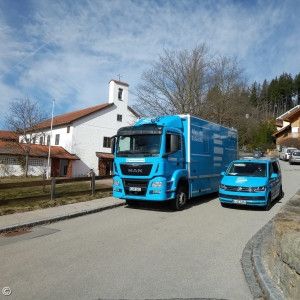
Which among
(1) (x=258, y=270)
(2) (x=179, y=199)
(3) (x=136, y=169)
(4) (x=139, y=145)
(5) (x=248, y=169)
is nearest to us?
(1) (x=258, y=270)

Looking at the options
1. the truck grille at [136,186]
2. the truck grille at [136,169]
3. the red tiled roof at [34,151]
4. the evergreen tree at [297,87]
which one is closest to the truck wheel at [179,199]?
the truck grille at [136,186]

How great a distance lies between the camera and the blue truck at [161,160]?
941cm

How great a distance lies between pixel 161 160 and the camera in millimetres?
9289

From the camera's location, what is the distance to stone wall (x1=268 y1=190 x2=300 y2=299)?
125 inches

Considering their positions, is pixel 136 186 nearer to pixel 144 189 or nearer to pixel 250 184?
pixel 144 189

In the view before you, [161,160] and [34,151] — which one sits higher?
[34,151]

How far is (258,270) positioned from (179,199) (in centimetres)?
586

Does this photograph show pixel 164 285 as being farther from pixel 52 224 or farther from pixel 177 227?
pixel 52 224

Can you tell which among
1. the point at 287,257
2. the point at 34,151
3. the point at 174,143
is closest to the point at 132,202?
the point at 174,143

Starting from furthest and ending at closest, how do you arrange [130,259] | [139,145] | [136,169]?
[139,145], [136,169], [130,259]

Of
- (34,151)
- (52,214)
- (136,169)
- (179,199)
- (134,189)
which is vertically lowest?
(52,214)

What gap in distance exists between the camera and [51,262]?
16.1 feet

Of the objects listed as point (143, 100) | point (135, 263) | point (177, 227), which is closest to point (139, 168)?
point (177, 227)

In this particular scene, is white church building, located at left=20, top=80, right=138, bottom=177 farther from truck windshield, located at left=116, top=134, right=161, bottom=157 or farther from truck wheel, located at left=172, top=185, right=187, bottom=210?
truck wheel, located at left=172, top=185, right=187, bottom=210
